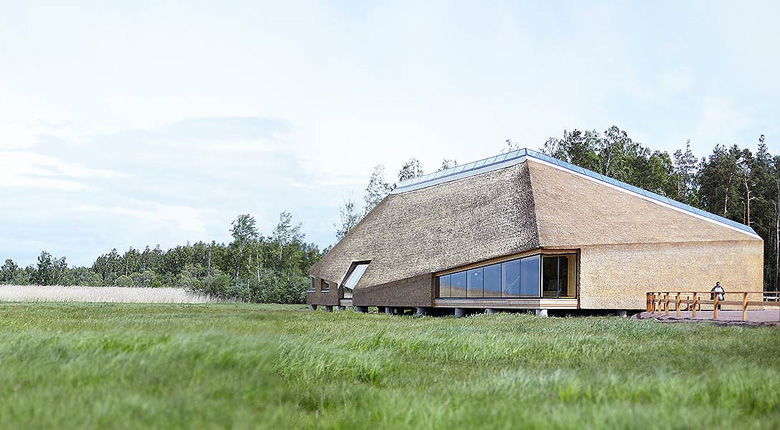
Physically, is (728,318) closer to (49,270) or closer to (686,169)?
(686,169)

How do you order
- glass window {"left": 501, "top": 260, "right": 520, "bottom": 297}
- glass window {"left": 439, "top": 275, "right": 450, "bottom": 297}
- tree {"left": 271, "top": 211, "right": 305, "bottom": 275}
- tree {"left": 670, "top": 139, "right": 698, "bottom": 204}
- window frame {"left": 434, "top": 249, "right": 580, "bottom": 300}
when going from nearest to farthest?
window frame {"left": 434, "top": 249, "right": 580, "bottom": 300}
glass window {"left": 501, "top": 260, "right": 520, "bottom": 297}
glass window {"left": 439, "top": 275, "right": 450, "bottom": 297}
tree {"left": 271, "top": 211, "right": 305, "bottom": 275}
tree {"left": 670, "top": 139, "right": 698, "bottom": 204}

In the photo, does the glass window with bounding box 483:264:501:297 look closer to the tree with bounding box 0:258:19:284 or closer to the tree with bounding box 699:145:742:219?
the tree with bounding box 699:145:742:219

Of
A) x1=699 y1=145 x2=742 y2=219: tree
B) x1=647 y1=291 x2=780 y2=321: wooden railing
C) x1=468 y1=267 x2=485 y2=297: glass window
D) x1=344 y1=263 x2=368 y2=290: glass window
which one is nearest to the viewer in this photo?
x1=647 y1=291 x2=780 y2=321: wooden railing

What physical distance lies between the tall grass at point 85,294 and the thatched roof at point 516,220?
1420 centimetres

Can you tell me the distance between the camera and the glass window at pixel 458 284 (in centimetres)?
3297

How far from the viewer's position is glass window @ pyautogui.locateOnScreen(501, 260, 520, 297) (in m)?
30.8

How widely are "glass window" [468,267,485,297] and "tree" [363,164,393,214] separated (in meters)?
28.9

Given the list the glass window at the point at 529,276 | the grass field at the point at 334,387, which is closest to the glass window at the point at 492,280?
the glass window at the point at 529,276

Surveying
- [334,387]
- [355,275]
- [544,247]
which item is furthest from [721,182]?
[334,387]

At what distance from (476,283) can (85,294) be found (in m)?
25.7

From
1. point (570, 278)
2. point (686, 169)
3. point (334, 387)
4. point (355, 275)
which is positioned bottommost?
point (334, 387)

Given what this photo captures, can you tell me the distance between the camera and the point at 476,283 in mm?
32469

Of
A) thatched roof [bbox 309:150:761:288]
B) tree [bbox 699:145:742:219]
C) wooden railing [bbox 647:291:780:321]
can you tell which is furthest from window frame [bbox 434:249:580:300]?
tree [bbox 699:145:742:219]

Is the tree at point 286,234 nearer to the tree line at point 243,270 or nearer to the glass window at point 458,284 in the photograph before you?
the tree line at point 243,270
